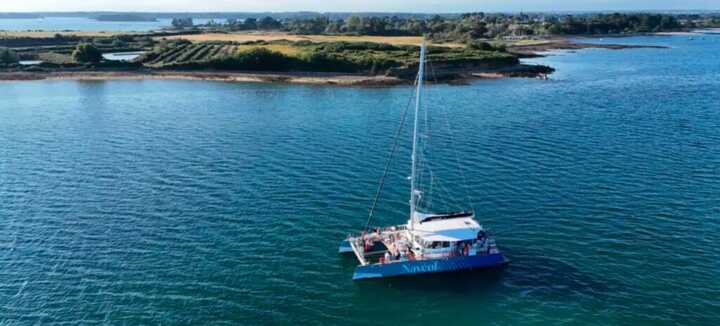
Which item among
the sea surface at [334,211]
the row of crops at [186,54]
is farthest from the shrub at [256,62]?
the sea surface at [334,211]

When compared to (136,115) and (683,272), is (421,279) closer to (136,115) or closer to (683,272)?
(683,272)

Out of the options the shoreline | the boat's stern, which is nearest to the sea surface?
the boat's stern

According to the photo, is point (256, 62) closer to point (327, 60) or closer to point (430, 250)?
point (327, 60)

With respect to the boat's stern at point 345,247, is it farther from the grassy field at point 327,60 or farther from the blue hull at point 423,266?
the grassy field at point 327,60

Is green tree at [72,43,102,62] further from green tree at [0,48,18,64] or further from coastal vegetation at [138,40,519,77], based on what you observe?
green tree at [0,48,18,64]

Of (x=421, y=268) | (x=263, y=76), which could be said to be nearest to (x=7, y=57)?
(x=263, y=76)

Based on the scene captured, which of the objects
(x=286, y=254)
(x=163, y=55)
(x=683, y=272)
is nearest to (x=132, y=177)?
(x=286, y=254)
